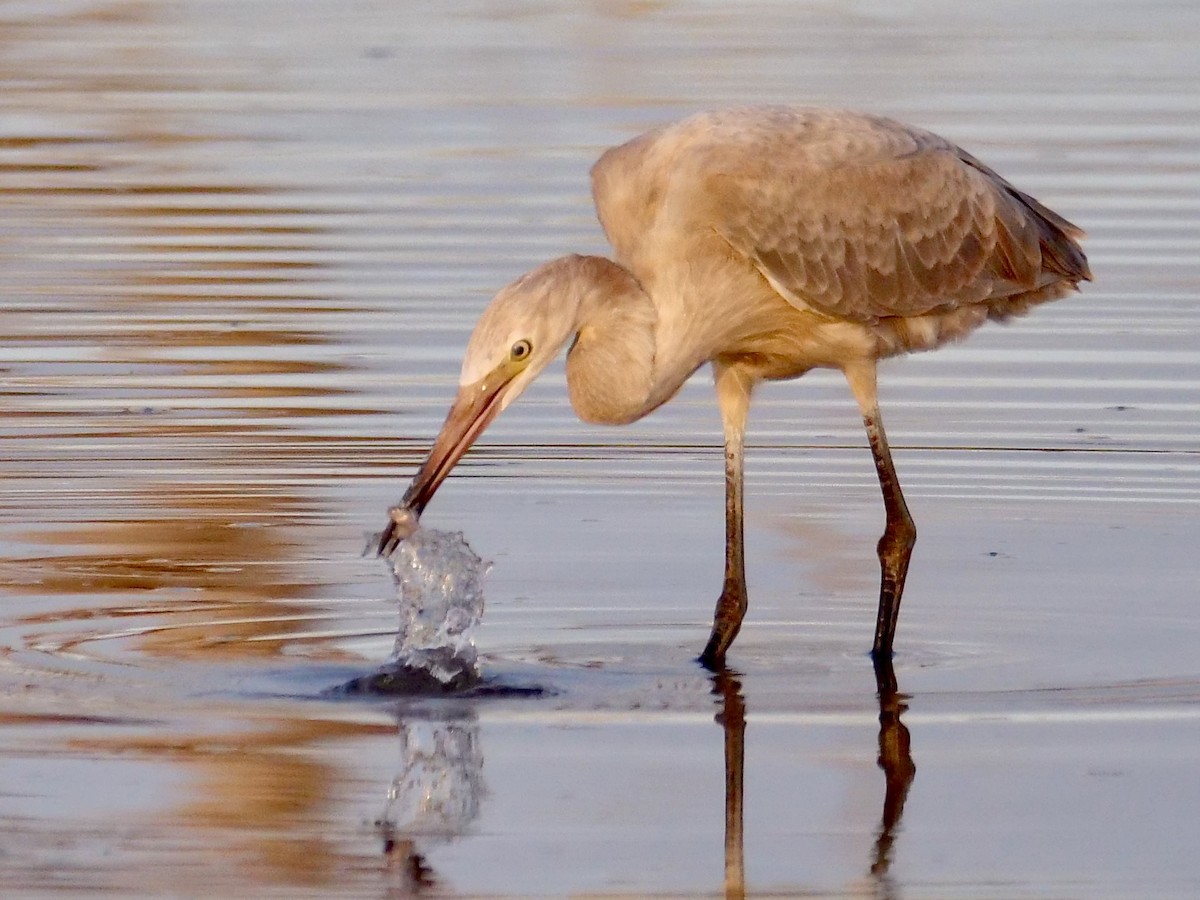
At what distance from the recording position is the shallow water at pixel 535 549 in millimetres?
6773

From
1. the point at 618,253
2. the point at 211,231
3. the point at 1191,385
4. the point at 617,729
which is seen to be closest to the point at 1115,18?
the point at 211,231

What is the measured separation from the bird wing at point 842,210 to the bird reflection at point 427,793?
6.65 feet

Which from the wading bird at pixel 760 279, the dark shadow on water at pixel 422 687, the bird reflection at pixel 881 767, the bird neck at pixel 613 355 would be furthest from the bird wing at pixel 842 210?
the dark shadow on water at pixel 422 687

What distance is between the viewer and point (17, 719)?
25.4 ft

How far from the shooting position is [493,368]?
8.19m

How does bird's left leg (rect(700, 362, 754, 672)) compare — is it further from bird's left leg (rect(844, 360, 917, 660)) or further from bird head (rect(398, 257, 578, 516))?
bird head (rect(398, 257, 578, 516))

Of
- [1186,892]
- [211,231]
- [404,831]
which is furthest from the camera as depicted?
[211,231]

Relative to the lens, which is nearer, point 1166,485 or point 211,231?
point 1166,485

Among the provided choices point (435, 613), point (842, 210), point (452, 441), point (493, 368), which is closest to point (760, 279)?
point (842, 210)

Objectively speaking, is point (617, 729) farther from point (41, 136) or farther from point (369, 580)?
point (41, 136)

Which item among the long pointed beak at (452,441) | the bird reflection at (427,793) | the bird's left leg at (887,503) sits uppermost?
the long pointed beak at (452,441)

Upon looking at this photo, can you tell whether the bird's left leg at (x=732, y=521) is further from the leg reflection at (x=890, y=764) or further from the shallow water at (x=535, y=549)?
the leg reflection at (x=890, y=764)

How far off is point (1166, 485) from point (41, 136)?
11355mm

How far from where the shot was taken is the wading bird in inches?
332
